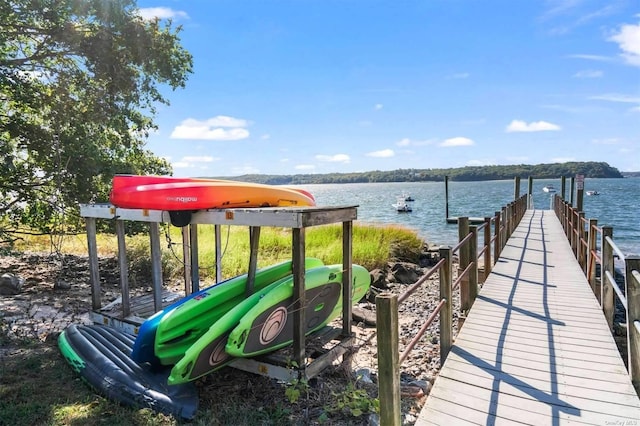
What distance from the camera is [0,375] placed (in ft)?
13.0

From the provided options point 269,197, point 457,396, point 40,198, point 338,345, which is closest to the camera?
point 457,396

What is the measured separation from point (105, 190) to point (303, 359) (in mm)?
5988

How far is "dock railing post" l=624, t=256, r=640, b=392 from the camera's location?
3158 millimetres

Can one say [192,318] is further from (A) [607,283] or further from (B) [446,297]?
(A) [607,283]

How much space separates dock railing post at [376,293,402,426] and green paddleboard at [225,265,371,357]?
1376mm

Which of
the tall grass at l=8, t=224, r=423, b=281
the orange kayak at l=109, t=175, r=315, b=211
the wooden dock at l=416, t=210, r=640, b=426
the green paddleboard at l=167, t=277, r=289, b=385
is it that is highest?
the orange kayak at l=109, t=175, r=315, b=211

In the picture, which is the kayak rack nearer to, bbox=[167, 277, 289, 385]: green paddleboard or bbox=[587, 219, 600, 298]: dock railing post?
bbox=[167, 277, 289, 385]: green paddleboard

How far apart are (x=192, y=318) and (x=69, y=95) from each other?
564cm

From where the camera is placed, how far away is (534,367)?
3.57 m

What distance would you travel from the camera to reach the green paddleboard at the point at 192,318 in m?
3.93

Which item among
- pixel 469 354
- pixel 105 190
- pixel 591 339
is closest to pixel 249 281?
pixel 469 354

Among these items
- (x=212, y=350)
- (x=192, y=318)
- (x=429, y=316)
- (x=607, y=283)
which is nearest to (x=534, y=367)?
(x=429, y=316)

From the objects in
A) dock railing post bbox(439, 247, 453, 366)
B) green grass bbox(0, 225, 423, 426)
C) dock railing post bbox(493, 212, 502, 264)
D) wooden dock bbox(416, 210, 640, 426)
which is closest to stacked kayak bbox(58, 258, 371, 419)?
green grass bbox(0, 225, 423, 426)

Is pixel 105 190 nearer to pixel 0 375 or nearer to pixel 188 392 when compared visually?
pixel 0 375
